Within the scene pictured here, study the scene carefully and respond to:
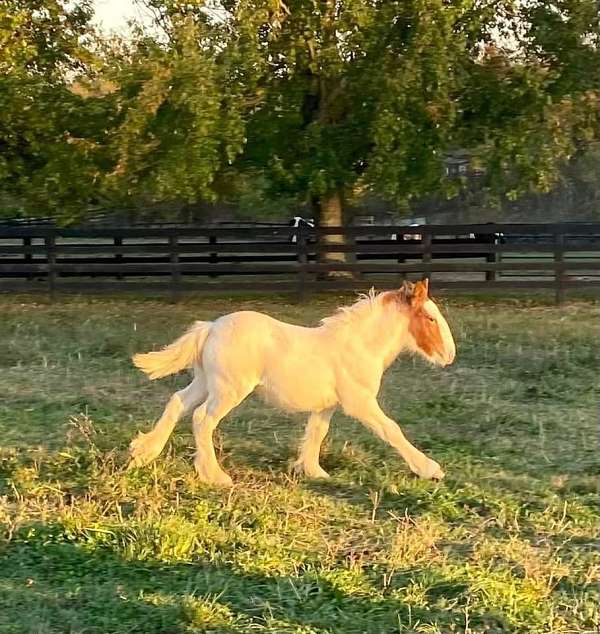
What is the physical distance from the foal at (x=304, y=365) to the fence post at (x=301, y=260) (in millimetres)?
8173

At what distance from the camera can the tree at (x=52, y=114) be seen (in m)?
12.4

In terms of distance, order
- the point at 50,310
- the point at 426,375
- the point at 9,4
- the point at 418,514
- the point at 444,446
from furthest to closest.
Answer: the point at 50,310 < the point at 9,4 < the point at 426,375 < the point at 444,446 < the point at 418,514

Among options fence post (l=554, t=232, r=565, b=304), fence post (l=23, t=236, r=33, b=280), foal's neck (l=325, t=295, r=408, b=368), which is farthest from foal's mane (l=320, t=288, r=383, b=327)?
fence post (l=23, t=236, r=33, b=280)

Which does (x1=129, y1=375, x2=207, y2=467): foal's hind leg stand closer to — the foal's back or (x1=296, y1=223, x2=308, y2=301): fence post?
the foal's back

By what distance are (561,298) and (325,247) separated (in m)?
3.76

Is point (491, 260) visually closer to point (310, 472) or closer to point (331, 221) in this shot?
point (331, 221)

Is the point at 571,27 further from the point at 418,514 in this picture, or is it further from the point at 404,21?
the point at 418,514

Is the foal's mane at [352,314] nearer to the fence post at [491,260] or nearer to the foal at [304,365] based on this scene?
the foal at [304,365]

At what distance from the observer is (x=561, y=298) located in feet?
44.1

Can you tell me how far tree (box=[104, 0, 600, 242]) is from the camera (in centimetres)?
1180

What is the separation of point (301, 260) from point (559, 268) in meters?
4.01

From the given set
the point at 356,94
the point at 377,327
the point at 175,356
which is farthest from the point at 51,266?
the point at 377,327

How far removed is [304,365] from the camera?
5.11 metres

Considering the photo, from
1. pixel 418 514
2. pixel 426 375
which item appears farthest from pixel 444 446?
pixel 426 375
